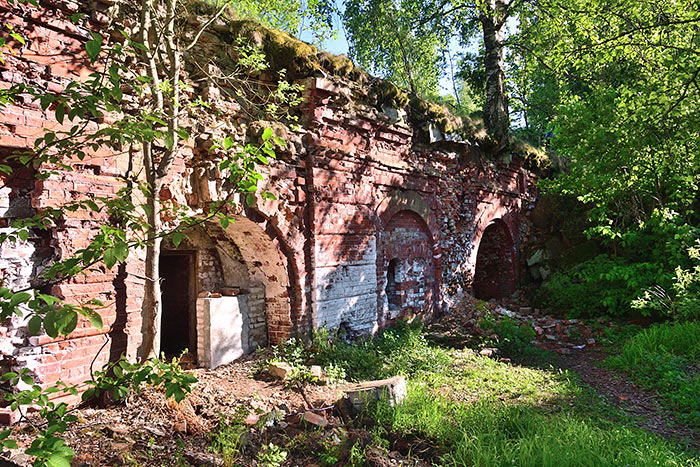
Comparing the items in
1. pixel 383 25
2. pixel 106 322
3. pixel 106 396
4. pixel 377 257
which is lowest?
pixel 106 396

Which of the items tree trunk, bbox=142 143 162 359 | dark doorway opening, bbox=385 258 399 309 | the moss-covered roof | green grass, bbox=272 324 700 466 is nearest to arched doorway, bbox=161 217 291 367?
green grass, bbox=272 324 700 466

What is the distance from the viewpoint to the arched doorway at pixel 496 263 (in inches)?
467

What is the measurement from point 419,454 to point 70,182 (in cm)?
405

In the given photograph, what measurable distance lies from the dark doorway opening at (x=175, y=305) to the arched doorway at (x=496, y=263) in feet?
25.9

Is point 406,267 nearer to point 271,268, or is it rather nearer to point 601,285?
point 271,268

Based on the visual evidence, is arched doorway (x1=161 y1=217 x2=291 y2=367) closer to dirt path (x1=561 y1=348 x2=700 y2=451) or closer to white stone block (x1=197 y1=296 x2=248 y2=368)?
white stone block (x1=197 y1=296 x2=248 y2=368)

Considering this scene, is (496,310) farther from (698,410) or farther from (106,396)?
(106,396)

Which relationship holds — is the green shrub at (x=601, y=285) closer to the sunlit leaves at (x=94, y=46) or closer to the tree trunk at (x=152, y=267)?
the tree trunk at (x=152, y=267)

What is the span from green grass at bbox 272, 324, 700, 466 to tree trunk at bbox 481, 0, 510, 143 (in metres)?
8.66

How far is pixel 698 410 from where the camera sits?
4.81m

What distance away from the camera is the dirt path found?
4.51 metres

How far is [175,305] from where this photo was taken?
6863 mm

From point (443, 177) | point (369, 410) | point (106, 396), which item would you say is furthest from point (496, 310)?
point (106, 396)

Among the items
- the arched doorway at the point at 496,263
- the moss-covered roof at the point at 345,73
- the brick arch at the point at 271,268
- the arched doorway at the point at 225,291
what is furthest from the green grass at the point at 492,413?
the arched doorway at the point at 496,263
